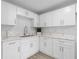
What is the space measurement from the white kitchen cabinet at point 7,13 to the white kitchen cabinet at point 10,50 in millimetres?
787

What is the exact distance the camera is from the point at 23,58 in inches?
80.1

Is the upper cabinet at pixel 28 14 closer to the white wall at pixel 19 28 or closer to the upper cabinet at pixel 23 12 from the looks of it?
the upper cabinet at pixel 23 12

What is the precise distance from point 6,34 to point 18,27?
63cm

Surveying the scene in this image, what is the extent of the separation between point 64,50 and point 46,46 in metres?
0.89

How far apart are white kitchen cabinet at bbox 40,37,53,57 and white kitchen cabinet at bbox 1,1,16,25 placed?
67.8 inches

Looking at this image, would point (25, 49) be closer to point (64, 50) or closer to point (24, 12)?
point (64, 50)

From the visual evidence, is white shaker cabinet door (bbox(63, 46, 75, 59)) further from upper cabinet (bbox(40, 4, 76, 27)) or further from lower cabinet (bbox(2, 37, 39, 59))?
lower cabinet (bbox(2, 37, 39, 59))

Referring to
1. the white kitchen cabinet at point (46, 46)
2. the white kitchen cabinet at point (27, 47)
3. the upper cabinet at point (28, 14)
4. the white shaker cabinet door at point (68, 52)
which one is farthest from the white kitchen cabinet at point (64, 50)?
the upper cabinet at point (28, 14)

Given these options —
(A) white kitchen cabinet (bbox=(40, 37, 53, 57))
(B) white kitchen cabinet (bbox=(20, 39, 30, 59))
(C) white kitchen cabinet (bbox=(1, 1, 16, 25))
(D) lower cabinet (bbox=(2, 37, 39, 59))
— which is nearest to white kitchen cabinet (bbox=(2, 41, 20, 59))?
(D) lower cabinet (bbox=(2, 37, 39, 59))

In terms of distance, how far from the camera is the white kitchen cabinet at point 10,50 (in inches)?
57.9

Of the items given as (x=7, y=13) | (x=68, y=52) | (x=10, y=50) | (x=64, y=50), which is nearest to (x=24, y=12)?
(x=7, y=13)

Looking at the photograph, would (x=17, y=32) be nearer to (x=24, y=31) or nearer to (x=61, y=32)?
(x=24, y=31)

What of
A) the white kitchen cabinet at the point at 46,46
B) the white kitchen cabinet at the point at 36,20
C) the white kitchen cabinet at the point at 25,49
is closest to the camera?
the white kitchen cabinet at the point at 25,49

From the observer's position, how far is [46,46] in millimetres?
2611
